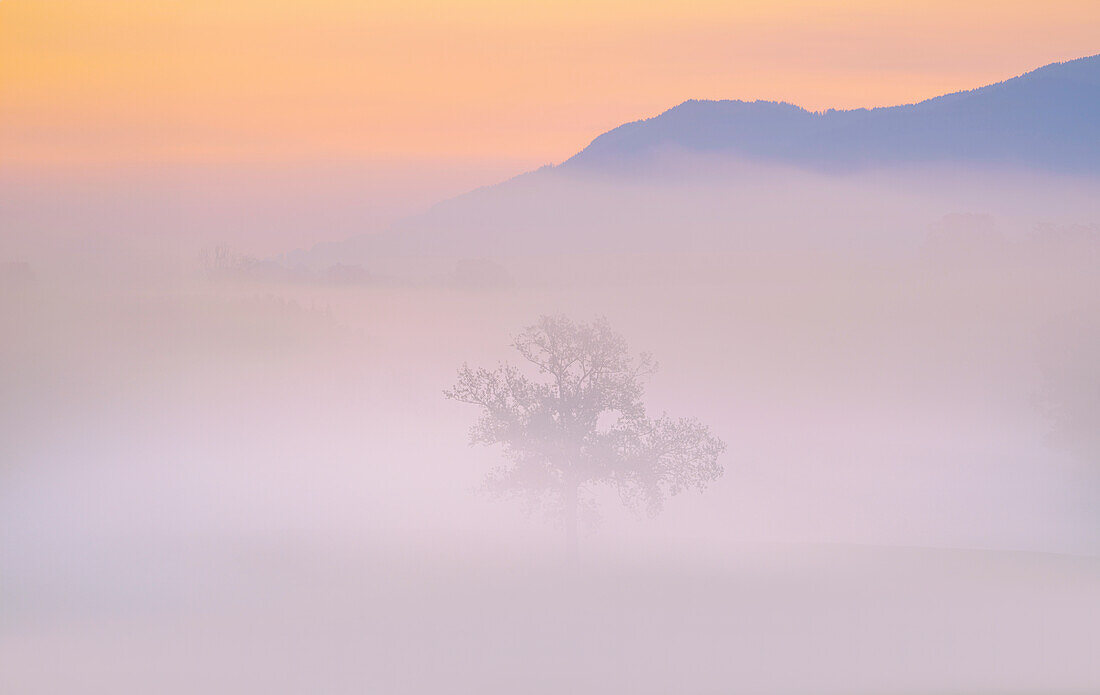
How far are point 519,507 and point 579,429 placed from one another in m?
18.4

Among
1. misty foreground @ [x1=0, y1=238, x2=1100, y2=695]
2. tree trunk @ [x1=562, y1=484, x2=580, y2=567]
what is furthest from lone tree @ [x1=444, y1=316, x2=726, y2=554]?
misty foreground @ [x1=0, y1=238, x2=1100, y2=695]

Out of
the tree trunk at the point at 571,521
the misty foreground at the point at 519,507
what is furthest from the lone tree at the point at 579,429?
the misty foreground at the point at 519,507

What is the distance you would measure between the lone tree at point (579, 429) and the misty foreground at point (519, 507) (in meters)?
3.12

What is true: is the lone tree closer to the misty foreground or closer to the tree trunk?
the tree trunk

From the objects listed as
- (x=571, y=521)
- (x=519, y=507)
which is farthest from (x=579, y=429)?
(x=519, y=507)

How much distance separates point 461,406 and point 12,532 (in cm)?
4299

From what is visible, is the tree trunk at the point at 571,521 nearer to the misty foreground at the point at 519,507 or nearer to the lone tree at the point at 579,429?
the lone tree at the point at 579,429

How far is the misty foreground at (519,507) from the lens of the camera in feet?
136

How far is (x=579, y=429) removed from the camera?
166ft

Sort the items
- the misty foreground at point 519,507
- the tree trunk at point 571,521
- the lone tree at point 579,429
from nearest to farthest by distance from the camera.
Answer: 1. the misty foreground at point 519,507
2. the lone tree at point 579,429
3. the tree trunk at point 571,521

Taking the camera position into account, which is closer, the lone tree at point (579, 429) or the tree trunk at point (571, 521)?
the lone tree at point (579, 429)

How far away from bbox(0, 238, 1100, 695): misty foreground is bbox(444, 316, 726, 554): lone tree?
3.12 m

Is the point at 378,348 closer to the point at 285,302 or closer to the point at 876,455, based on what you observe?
the point at 285,302

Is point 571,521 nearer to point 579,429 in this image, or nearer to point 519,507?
point 579,429
